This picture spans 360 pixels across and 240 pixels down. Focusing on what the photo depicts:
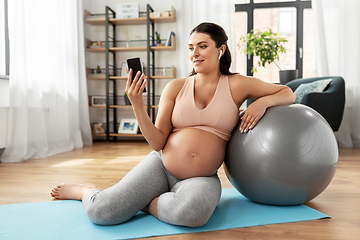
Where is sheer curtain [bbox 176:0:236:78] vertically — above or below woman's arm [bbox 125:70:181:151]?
above

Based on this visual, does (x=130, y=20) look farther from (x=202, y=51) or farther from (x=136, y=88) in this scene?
(x=136, y=88)

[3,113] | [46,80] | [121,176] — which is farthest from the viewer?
[46,80]

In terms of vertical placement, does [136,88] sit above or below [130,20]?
below

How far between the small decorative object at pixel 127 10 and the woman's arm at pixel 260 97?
332cm

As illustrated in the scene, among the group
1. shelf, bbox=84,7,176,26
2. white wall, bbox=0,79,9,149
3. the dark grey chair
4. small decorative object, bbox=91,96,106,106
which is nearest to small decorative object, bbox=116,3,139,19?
shelf, bbox=84,7,176,26

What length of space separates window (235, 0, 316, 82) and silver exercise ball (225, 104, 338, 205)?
3.45 metres

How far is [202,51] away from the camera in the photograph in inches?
54.7

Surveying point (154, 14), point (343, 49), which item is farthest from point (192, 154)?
point (343, 49)

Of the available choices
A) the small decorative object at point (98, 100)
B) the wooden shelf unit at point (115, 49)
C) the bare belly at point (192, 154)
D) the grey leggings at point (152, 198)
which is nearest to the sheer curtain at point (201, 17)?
the wooden shelf unit at point (115, 49)

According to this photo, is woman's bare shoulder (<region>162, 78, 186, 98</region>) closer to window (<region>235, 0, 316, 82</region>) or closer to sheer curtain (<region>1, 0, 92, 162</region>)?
sheer curtain (<region>1, 0, 92, 162</region>)

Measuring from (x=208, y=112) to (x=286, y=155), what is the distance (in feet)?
1.26

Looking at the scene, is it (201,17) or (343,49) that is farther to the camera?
(201,17)

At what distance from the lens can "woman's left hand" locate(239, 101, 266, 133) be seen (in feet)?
4.63

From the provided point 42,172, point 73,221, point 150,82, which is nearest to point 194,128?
point 73,221
